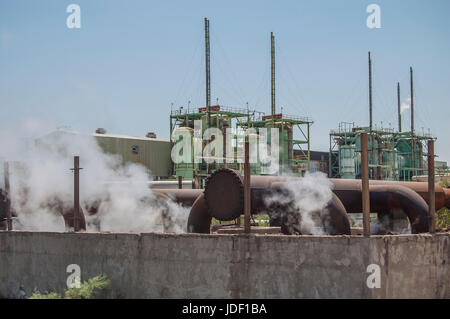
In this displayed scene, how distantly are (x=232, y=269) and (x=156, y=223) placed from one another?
7124mm

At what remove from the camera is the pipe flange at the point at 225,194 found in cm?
1142

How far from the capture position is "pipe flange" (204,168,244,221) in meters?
11.4

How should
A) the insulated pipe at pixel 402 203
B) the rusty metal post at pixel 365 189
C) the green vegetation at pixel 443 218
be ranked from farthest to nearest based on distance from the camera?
1. the green vegetation at pixel 443 218
2. the insulated pipe at pixel 402 203
3. the rusty metal post at pixel 365 189

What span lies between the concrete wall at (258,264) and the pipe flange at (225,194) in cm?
125

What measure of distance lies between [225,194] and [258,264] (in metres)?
2.24

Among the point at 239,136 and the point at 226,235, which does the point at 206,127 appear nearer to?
the point at 239,136

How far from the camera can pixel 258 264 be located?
988cm

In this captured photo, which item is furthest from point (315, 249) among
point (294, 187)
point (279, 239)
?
point (294, 187)

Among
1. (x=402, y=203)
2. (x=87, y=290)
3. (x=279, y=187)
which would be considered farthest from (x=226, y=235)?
(x=402, y=203)

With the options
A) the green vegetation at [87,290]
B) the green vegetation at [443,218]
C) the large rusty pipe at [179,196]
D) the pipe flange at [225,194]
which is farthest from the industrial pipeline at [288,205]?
the green vegetation at [443,218]

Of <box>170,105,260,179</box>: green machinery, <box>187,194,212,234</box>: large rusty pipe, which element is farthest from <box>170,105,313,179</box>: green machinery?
→ <box>187,194,212,234</box>: large rusty pipe

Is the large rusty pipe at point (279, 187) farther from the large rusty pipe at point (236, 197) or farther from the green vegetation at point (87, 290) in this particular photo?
the green vegetation at point (87, 290)

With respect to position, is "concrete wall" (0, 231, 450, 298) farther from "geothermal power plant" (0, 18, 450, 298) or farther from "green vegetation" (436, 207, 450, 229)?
"green vegetation" (436, 207, 450, 229)

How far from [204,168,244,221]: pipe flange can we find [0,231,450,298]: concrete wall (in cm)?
125
